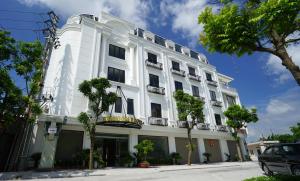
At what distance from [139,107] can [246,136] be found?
1929 centimetres

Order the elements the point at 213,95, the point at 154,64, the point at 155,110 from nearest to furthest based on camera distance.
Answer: the point at 155,110
the point at 154,64
the point at 213,95

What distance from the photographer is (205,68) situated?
100ft

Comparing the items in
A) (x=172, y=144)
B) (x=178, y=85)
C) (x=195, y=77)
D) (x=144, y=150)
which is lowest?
(x=144, y=150)

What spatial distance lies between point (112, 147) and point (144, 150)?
3417 millimetres

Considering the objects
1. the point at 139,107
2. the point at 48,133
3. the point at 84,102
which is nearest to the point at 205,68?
the point at 139,107

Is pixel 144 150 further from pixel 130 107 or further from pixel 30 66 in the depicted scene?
pixel 30 66

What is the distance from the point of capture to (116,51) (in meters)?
22.0

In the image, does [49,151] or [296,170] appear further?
[49,151]

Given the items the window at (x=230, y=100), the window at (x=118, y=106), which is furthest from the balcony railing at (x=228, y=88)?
the window at (x=118, y=106)

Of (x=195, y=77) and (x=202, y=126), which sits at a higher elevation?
(x=195, y=77)

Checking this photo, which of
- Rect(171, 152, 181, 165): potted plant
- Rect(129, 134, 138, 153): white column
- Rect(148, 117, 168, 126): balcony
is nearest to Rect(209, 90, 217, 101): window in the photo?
Rect(148, 117, 168, 126): balcony

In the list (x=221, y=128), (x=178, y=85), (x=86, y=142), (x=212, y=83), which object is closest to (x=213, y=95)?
(x=212, y=83)

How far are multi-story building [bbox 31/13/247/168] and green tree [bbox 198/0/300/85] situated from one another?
11187mm

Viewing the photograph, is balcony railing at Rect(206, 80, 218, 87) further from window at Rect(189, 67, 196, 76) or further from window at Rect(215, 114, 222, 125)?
window at Rect(215, 114, 222, 125)
